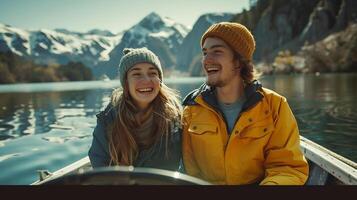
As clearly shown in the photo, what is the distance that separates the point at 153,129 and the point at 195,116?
523 mm

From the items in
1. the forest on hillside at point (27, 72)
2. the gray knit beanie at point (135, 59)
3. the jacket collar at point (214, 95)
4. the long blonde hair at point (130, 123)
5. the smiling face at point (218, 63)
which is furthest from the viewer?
the forest on hillside at point (27, 72)

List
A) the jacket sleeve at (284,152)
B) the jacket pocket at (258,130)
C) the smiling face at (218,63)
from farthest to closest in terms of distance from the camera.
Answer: the smiling face at (218,63) < the jacket pocket at (258,130) < the jacket sleeve at (284,152)

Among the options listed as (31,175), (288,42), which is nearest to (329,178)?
(31,175)

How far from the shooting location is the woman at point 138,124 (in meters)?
4.09

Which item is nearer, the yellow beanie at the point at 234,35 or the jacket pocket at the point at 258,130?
the jacket pocket at the point at 258,130

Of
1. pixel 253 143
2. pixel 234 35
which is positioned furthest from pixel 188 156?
pixel 234 35

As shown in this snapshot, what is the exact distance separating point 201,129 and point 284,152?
0.91 meters

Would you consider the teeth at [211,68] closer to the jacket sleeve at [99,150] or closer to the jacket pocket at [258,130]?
the jacket pocket at [258,130]

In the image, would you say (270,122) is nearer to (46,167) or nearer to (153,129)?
(153,129)

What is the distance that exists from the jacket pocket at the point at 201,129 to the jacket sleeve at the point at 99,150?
38.0 inches

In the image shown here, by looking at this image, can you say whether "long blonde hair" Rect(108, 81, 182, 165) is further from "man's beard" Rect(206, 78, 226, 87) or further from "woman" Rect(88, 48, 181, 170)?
"man's beard" Rect(206, 78, 226, 87)

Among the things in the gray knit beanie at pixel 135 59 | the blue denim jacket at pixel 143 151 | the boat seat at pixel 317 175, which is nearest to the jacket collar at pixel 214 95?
the blue denim jacket at pixel 143 151

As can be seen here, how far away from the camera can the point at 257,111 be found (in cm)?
394

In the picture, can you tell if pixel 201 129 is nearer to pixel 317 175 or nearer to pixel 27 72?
pixel 317 175
